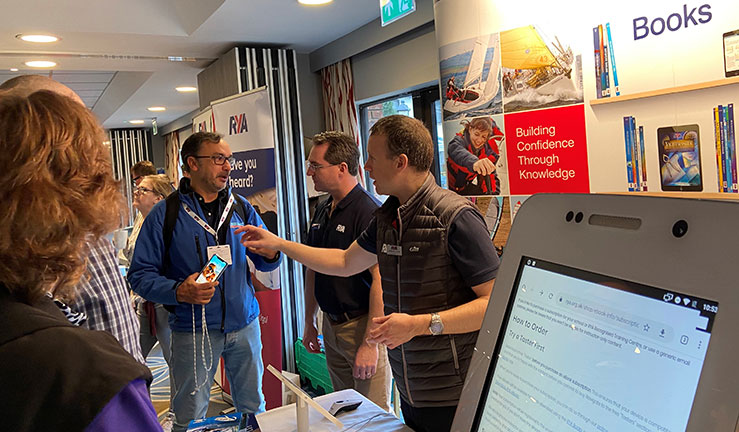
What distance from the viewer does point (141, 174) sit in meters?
4.72

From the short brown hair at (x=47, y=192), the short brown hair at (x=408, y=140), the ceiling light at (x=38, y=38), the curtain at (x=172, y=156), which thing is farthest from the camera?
the curtain at (x=172, y=156)

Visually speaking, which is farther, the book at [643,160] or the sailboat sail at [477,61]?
the sailboat sail at [477,61]

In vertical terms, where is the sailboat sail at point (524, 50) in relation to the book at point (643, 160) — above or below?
above

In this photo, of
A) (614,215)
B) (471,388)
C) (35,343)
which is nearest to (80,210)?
(35,343)

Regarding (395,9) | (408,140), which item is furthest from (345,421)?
(395,9)

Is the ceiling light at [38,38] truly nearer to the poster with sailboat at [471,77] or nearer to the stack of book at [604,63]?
the poster with sailboat at [471,77]

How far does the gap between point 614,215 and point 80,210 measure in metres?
0.70

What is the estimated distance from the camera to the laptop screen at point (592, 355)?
0.37m

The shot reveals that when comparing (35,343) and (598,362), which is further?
(35,343)

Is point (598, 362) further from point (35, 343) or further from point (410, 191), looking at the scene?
point (410, 191)

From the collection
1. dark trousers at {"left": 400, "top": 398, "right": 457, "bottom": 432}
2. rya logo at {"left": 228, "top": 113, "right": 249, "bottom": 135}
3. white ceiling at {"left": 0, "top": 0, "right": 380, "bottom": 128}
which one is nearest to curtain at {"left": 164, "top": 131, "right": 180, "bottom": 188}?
white ceiling at {"left": 0, "top": 0, "right": 380, "bottom": 128}

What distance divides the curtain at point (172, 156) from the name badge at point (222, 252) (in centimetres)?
780

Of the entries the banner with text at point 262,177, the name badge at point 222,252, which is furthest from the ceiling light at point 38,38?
the name badge at point 222,252

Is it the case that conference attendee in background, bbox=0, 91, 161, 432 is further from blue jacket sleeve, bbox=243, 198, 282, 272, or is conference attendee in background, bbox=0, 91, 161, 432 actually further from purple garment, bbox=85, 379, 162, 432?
blue jacket sleeve, bbox=243, 198, 282, 272
